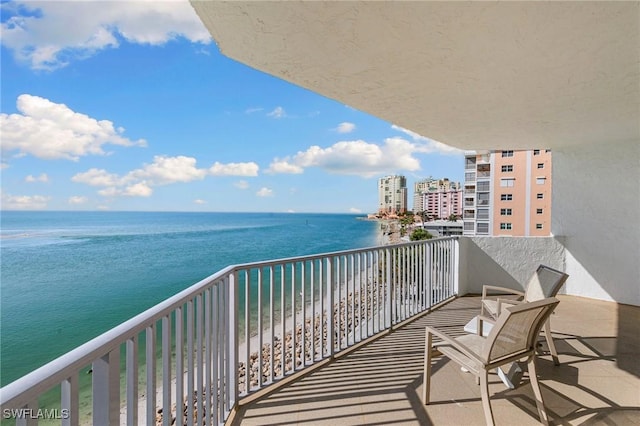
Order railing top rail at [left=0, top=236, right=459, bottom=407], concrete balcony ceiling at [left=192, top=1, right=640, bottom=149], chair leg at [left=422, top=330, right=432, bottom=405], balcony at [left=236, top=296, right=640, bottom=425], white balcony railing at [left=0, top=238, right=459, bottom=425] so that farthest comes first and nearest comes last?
chair leg at [left=422, top=330, right=432, bottom=405]
balcony at [left=236, top=296, right=640, bottom=425]
concrete balcony ceiling at [left=192, top=1, right=640, bottom=149]
white balcony railing at [left=0, top=238, right=459, bottom=425]
railing top rail at [left=0, top=236, right=459, bottom=407]

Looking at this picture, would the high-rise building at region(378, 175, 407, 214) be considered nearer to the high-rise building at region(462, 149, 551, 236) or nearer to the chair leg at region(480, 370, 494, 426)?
the high-rise building at region(462, 149, 551, 236)

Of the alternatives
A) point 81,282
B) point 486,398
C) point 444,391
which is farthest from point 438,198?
point 486,398

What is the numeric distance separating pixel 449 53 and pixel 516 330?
6.17ft

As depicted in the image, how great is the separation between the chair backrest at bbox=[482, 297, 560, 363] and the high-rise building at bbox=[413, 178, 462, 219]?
65.3 meters

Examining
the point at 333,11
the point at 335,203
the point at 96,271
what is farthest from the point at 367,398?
the point at 335,203

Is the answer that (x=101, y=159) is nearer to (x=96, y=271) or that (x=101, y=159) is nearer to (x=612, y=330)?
(x=96, y=271)

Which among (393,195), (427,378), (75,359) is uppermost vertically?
(393,195)

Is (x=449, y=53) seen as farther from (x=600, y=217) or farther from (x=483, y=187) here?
(x=483, y=187)

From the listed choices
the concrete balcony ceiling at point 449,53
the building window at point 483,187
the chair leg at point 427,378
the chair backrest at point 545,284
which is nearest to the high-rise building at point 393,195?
the building window at point 483,187

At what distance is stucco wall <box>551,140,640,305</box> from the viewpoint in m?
4.58

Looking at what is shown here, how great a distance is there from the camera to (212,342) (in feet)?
6.41

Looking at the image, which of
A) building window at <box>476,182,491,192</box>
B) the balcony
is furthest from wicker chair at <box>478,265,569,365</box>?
building window at <box>476,182,491,192</box>

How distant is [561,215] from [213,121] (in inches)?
1661

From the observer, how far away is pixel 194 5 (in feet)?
5.78
